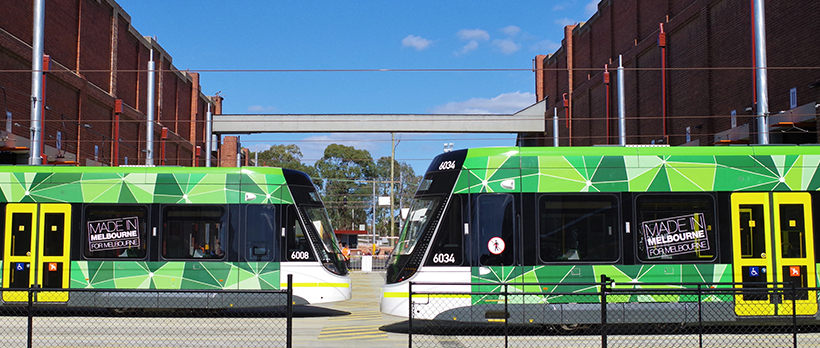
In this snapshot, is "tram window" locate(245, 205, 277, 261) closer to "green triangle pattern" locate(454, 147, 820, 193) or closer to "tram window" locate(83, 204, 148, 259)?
"tram window" locate(83, 204, 148, 259)

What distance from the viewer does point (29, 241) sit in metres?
14.4

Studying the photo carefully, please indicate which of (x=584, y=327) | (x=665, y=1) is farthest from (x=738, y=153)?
(x=665, y=1)

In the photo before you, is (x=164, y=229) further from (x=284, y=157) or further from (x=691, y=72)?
(x=284, y=157)

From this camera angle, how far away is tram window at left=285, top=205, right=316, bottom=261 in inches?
573

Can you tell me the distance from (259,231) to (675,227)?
816cm

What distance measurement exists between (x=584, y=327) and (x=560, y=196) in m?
2.38

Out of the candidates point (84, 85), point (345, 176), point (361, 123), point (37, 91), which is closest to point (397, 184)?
point (345, 176)

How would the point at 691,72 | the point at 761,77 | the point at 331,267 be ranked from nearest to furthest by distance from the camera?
the point at 331,267 < the point at 761,77 < the point at 691,72

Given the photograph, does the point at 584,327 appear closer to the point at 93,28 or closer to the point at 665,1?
the point at 665,1

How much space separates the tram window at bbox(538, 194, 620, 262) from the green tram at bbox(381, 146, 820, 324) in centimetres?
2

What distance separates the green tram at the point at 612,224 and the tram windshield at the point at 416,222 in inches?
1.5

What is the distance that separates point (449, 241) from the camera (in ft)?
39.3

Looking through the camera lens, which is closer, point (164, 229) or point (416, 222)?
point (416, 222)

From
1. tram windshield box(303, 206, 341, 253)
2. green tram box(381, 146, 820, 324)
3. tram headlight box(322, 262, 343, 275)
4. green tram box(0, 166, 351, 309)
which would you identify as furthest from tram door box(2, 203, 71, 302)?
green tram box(381, 146, 820, 324)
